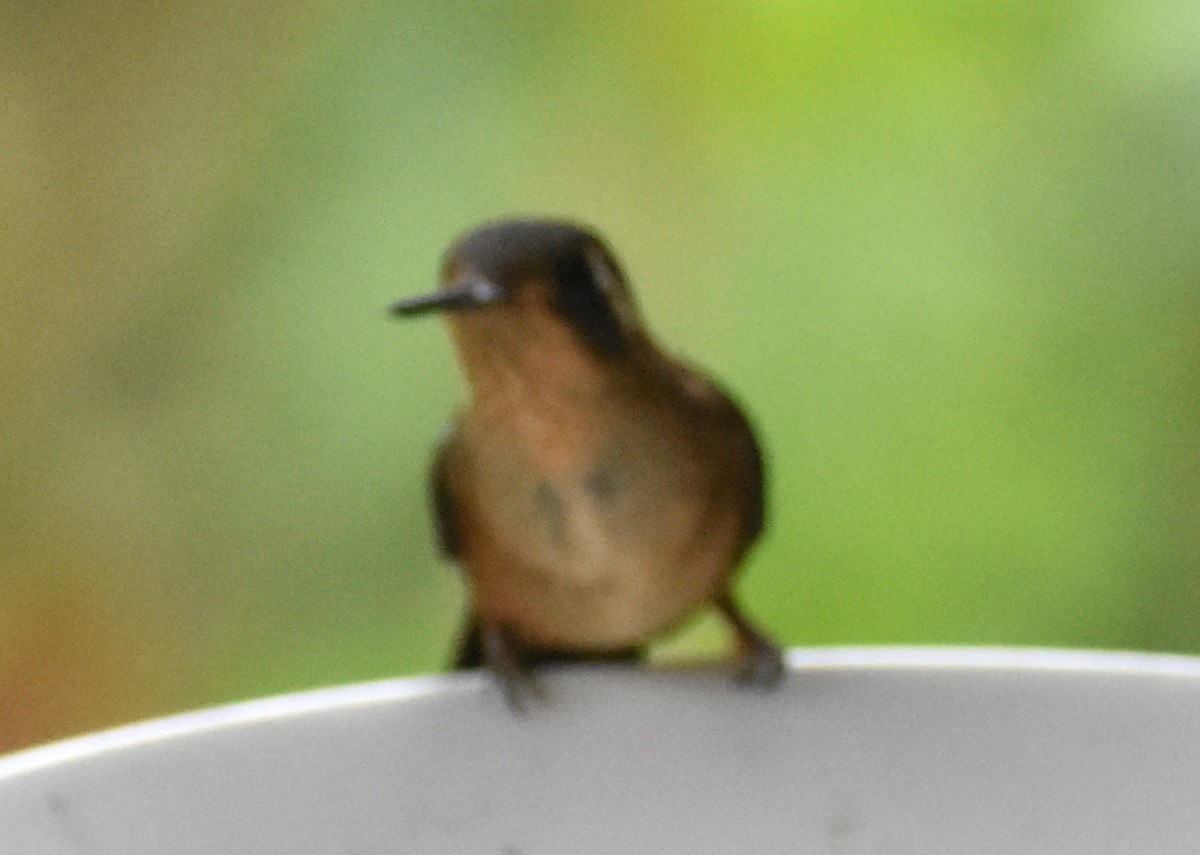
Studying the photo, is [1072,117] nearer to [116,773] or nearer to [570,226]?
[570,226]

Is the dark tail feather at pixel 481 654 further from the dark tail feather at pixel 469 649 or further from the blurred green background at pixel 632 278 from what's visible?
the blurred green background at pixel 632 278

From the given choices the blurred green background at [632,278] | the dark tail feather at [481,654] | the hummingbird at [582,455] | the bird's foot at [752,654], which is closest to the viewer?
the bird's foot at [752,654]

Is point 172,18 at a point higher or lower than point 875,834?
higher

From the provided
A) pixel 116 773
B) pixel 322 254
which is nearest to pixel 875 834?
pixel 116 773

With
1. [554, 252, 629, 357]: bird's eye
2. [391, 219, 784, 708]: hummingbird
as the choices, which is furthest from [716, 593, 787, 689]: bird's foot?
Answer: [554, 252, 629, 357]: bird's eye

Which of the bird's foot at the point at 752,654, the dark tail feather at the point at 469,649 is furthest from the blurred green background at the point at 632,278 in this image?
the bird's foot at the point at 752,654

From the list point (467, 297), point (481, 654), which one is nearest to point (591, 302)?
point (467, 297)

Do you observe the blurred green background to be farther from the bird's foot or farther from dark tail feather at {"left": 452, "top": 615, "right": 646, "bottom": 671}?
the bird's foot
